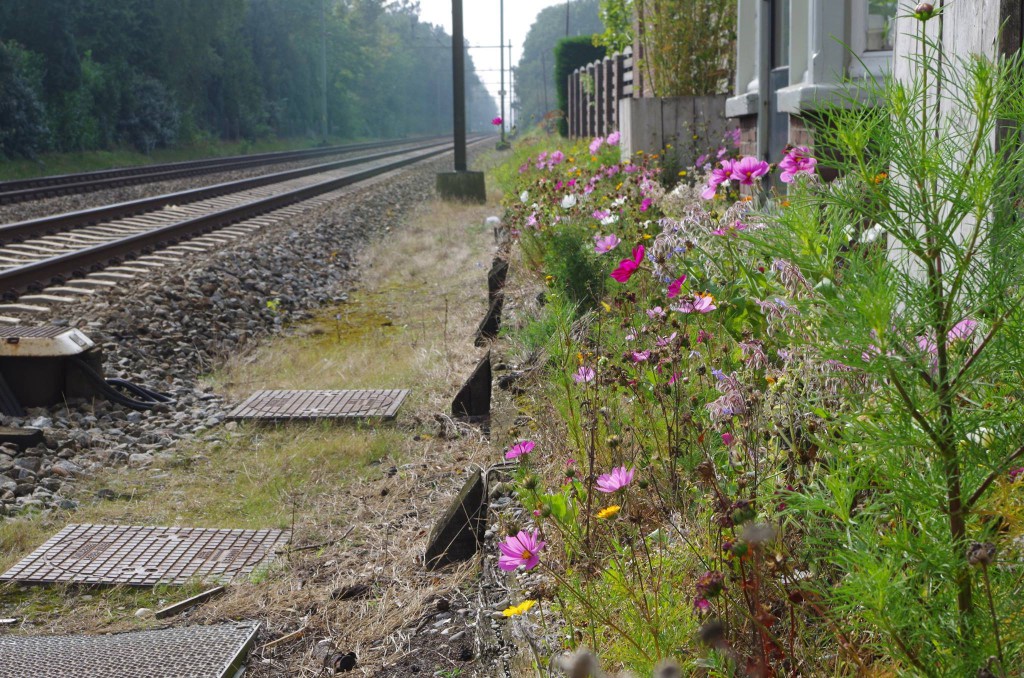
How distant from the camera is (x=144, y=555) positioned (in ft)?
11.4

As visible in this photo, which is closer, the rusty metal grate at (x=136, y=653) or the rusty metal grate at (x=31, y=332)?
the rusty metal grate at (x=136, y=653)

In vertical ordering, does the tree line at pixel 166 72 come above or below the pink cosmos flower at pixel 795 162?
above

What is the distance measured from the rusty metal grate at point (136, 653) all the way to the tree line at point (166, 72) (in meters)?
28.5

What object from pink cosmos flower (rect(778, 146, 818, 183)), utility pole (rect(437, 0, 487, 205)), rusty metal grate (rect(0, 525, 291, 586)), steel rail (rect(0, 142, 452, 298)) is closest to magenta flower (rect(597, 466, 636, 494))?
pink cosmos flower (rect(778, 146, 818, 183))

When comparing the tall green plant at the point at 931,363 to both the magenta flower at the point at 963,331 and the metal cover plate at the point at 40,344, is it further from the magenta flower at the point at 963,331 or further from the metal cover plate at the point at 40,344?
the metal cover plate at the point at 40,344

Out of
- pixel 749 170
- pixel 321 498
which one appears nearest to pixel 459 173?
pixel 321 498

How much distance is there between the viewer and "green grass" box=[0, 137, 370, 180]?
26.8 metres

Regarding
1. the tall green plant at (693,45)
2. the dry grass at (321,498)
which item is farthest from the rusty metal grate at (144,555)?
the tall green plant at (693,45)

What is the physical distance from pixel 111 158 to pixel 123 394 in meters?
29.8

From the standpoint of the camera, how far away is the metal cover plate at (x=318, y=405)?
494 centimetres

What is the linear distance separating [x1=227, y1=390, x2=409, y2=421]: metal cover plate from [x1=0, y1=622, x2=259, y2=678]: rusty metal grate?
222cm

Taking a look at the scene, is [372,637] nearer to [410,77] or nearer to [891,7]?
[891,7]

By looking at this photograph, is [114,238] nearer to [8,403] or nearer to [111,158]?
[8,403]

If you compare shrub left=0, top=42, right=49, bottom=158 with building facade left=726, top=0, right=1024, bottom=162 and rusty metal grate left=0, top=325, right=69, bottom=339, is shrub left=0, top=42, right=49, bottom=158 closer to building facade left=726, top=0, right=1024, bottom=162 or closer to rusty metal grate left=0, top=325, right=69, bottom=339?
rusty metal grate left=0, top=325, right=69, bottom=339
